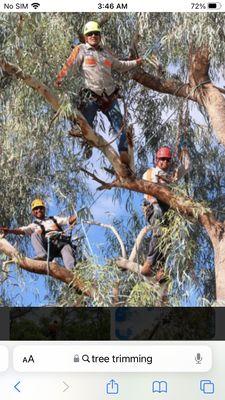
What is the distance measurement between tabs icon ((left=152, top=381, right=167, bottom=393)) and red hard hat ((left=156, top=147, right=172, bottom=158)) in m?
0.58

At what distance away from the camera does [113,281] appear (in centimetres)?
163

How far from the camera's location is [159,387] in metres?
1.26

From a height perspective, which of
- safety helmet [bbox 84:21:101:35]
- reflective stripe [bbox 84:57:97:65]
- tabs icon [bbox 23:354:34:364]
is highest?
safety helmet [bbox 84:21:101:35]

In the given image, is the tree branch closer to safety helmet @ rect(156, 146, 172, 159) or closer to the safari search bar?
safety helmet @ rect(156, 146, 172, 159)

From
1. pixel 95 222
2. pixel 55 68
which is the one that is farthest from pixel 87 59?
pixel 95 222

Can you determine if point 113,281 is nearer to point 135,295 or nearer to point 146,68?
point 135,295

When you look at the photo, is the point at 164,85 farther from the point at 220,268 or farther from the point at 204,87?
the point at 220,268

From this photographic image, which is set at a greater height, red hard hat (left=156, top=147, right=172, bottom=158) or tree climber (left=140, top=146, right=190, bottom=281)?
red hard hat (left=156, top=147, right=172, bottom=158)

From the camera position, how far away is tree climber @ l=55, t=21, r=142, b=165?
1569 millimetres

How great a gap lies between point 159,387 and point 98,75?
0.66m

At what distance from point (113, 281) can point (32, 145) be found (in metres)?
0.38

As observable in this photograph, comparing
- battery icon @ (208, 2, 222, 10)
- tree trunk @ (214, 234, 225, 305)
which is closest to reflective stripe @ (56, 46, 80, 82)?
battery icon @ (208, 2, 222, 10)

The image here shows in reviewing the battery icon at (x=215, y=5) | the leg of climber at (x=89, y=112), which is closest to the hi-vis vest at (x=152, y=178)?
the leg of climber at (x=89, y=112)

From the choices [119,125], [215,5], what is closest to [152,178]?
[119,125]
